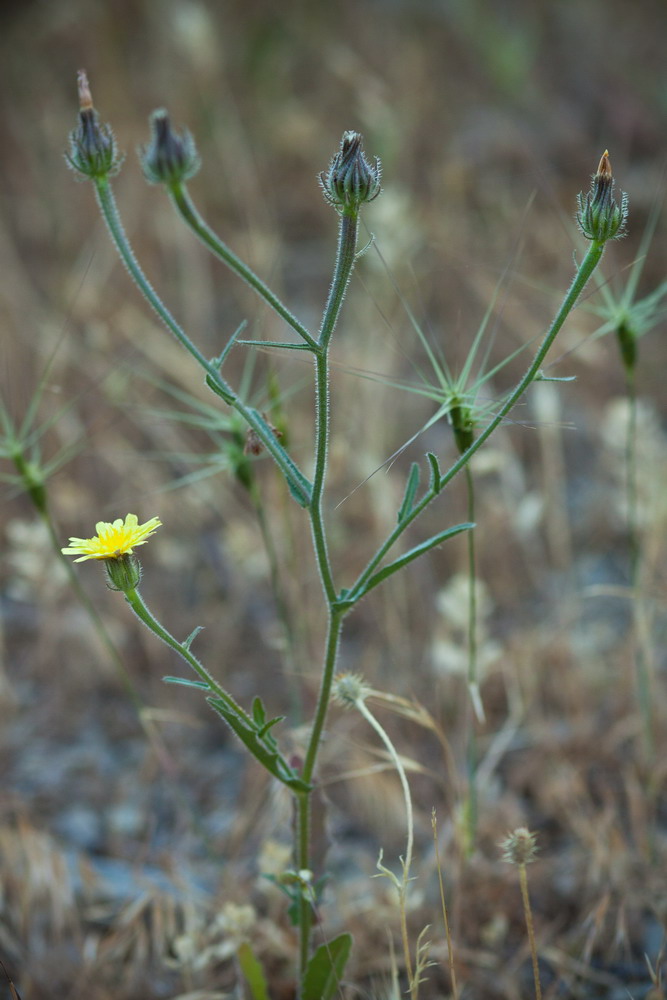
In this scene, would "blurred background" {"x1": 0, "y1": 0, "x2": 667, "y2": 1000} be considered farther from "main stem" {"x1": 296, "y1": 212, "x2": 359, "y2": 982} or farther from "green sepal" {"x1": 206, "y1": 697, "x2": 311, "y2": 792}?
"green sepal" {"x1": 206, "y1": 697, "x2": 311, "y2": 792}

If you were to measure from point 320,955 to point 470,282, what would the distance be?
2.46 meters

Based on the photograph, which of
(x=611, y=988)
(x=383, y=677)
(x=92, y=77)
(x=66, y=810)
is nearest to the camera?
(x=611, y=988)

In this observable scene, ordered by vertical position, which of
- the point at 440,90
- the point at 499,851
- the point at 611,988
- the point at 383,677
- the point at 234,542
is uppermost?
the point at 440,90

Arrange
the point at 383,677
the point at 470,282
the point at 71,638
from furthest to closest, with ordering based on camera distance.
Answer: the point at 470,282
the point at 71,638
the point at 383,677

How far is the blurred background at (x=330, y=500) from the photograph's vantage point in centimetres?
176

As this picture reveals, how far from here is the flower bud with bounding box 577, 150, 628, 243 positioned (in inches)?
43.9

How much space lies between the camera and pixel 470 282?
3.30 m

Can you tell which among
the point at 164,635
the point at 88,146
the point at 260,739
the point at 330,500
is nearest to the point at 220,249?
the point at 88,146

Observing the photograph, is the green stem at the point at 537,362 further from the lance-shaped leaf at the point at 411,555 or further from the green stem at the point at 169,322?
the green stem at the point at 169,322

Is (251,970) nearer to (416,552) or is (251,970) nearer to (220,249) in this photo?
(416,552)

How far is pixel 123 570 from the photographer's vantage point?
3.94 feet

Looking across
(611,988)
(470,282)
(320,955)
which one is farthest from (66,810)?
(470,282)

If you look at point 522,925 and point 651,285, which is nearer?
point 522,925

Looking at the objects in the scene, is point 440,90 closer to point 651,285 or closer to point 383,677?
point 651,285
